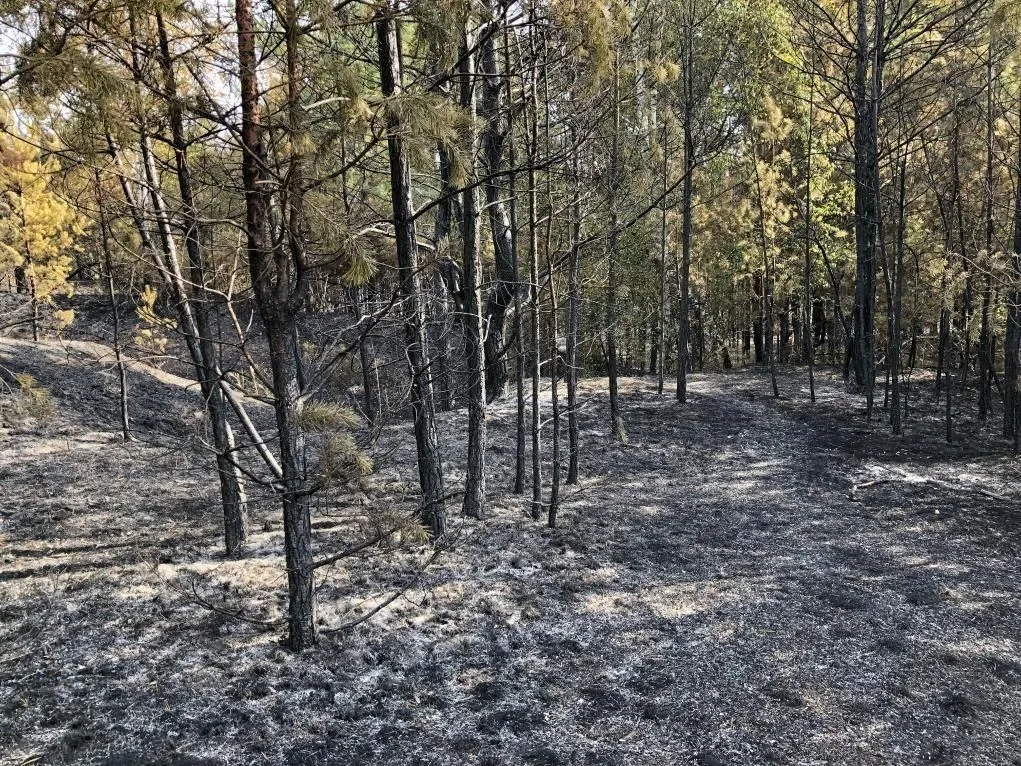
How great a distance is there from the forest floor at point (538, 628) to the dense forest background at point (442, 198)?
24.8 inches

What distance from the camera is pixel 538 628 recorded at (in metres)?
5.79

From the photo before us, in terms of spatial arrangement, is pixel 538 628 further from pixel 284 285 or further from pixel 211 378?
pixel 284 285

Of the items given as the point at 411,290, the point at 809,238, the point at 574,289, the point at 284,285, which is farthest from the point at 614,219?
the point at 284,285

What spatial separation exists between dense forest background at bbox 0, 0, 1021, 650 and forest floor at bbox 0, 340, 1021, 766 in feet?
2.06

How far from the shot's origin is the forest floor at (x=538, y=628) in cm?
425

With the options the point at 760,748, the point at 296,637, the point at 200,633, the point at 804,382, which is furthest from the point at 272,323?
the point at 804,382

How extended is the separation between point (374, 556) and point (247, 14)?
5.01 metres

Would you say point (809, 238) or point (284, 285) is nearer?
point (284, 285)

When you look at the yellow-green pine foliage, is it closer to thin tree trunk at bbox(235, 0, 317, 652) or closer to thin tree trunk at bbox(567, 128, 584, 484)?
thin tree trunk at bbox(567, 128, 584, 484)

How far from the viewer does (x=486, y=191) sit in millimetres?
9688

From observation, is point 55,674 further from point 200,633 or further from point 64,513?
point 64,513

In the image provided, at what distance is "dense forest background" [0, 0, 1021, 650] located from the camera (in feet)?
13.0

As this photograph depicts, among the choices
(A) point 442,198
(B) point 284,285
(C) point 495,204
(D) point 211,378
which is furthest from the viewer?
(C) point 495,204

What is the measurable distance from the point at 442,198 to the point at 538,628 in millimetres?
3914
